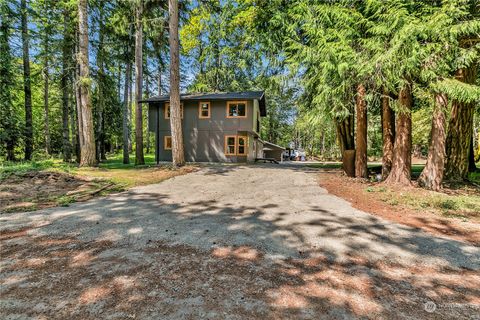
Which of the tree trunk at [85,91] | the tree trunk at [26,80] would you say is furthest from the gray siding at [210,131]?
the tree trunk at [26,80]

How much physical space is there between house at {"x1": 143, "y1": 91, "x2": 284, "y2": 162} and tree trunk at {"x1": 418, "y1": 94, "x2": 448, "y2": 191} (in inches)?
476

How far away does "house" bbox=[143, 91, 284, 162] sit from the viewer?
18.6 meters

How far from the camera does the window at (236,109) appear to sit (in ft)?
61.1

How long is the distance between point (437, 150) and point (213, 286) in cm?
834

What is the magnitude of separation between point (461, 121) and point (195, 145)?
15360mm

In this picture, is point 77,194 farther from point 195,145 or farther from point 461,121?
point 461,121

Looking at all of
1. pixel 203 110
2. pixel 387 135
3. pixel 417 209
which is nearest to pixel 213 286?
pixel 417 209

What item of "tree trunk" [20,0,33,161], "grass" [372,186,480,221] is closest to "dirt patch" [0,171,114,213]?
"grass" [372,186,480,221]

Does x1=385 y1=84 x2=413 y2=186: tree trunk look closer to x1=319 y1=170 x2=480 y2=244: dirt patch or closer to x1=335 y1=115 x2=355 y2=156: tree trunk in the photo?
x1=319 y1=170 x2=480 y2=244: dirt patch

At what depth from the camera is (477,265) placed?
3189mm

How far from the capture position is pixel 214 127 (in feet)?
61.8

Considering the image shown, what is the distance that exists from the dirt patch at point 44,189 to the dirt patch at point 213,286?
2791mm

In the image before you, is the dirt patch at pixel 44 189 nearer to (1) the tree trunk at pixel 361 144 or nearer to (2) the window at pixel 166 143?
(1) the tree trunk at pixel 361 144

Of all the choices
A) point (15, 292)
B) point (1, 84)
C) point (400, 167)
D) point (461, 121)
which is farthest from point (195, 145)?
point (15, 292)
